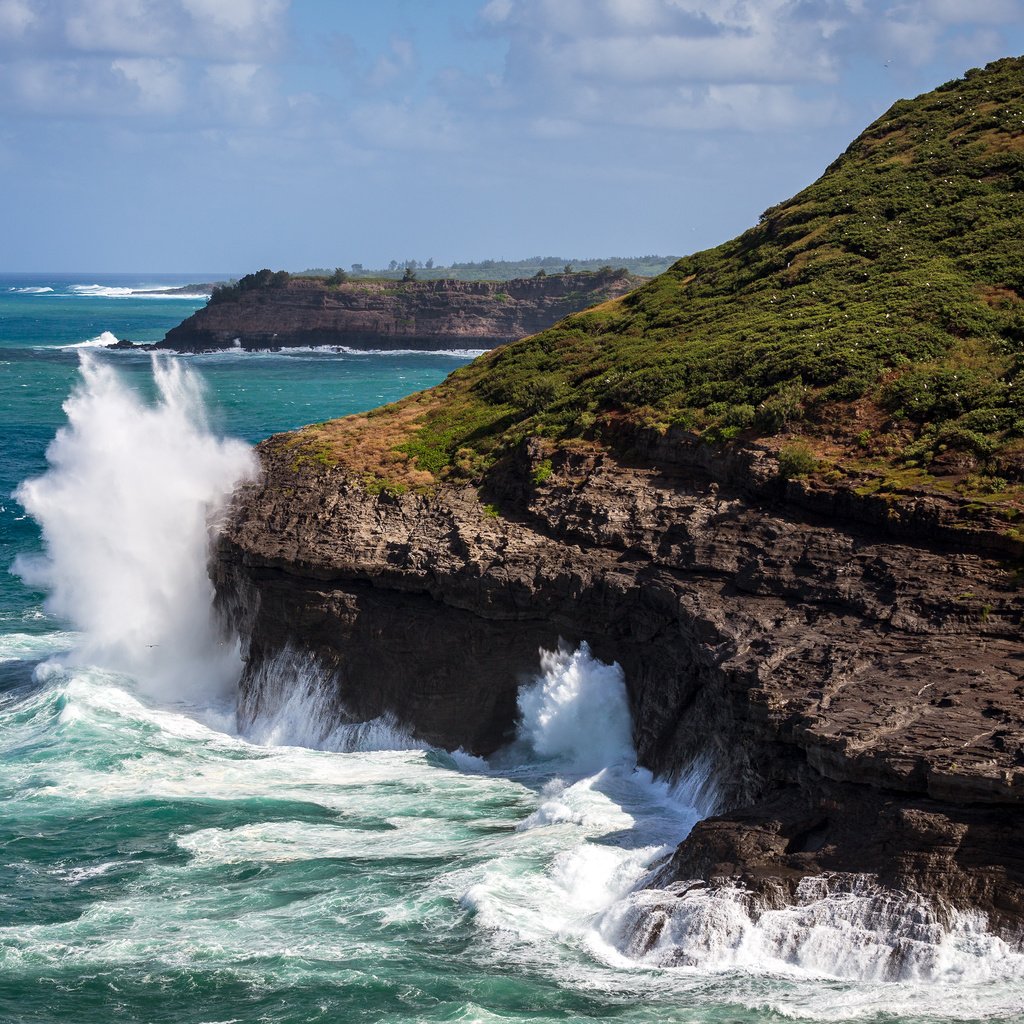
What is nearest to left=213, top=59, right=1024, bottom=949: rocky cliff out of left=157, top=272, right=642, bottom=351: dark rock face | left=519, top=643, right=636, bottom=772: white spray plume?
Result: left=519, top=643, right=636, bottom=772: white spray plume

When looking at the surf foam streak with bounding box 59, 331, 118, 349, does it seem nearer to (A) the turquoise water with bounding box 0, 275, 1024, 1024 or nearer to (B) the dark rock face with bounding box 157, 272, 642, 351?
(B) the dark rock face with bounding box 157, 272, 642, 351

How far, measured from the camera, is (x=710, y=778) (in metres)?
22.9

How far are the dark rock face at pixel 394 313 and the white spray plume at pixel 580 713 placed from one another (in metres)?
113

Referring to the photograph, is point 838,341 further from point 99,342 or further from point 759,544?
point 99,342

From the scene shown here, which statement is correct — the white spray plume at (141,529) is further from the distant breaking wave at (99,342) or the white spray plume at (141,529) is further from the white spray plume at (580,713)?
the distant breaking wave at (99,342)

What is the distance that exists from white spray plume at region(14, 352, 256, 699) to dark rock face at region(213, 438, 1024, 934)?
1.58 m

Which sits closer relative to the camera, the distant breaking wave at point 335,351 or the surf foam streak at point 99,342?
the distant breaking wave at point 335,351

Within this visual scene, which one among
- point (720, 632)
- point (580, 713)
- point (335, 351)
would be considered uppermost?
point (335, 351)

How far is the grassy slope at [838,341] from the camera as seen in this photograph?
91.0 feet

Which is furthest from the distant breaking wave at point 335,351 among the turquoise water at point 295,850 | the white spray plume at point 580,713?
the white spray plume at point 580,713

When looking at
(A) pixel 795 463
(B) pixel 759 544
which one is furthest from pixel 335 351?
(B) pixel 759 544

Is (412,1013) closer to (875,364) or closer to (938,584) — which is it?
(938,584)

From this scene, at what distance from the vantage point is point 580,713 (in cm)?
2631

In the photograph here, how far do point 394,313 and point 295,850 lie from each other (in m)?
125
